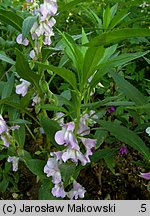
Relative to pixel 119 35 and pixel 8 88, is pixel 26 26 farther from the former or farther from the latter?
pixel 8 88

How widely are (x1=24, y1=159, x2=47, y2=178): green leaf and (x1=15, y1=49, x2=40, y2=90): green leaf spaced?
250 millimetres

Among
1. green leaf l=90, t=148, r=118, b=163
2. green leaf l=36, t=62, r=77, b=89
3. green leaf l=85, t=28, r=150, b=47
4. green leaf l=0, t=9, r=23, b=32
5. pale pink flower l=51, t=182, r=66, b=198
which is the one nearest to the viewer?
green leaf l=85, t=28, r=150, b=47

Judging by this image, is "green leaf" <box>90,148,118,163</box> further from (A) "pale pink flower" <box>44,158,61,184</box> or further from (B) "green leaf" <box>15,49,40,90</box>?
(B) "green leaf" <box>15,49,40,90</box>

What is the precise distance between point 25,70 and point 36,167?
0.34 metres

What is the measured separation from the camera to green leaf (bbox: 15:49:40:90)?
1067 millimetres

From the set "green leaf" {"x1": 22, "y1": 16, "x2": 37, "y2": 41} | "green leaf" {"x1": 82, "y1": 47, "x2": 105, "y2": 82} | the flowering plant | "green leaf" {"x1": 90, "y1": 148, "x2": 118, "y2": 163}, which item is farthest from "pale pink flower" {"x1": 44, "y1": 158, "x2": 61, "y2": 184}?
"green leaf" {"x1": 22, "y1": 16, "x2": 37, "y2": 41}

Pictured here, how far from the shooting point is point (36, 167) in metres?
1.29

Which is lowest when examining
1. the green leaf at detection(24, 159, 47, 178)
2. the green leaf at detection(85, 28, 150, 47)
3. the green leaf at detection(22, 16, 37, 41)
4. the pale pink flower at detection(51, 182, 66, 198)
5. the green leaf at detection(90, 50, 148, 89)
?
the pale pink flower at detection(51, 182, 66, 198)

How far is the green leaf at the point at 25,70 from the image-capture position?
3.50 ft

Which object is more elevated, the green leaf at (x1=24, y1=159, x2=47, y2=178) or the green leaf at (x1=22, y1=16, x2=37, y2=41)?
the green leaf at (x1=22, y1=16, x2=37, y2=41)

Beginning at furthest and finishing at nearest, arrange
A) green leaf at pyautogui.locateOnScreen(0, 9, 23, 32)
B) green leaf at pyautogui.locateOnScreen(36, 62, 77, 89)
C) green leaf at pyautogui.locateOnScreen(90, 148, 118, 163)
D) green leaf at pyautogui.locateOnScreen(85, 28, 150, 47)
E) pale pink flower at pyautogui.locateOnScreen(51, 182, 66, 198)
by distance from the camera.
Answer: green leaf at pyautogui.locateOnScreen(90, 148, 118, 163), pale pink flower at pyautogui.locateOnScreen(51, 182, 66, 198), green leaf at pyautogui.locateOnScreen(0, 9, 23, 32), green leaf at pyautogui.locateOnScreen(36, 62, 77, 89), green leaf at pyautogui.locateOnScreen(85, 28, 150, 47)

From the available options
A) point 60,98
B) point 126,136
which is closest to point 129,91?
point 126,136

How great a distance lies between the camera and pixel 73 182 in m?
1.32

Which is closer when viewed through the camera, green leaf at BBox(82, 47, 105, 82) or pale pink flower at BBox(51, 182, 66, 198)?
green leaf at BBox(82, 47, 105, 82)
